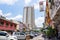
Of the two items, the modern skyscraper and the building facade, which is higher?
the modern skyscraper

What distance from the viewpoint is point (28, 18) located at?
17612 centimetres

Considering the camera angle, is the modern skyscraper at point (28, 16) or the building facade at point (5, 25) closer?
the building facade at point (5, 25)

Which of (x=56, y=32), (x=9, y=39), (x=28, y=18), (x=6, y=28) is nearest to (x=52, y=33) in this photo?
(x=56, y=32)

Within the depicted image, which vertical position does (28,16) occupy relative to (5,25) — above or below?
above

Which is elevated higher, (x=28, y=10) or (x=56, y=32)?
(x=28, y=10)

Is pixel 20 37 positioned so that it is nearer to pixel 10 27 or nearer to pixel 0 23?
pixel 0 23

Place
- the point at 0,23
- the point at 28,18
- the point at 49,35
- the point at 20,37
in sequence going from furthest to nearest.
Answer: the point at 28,18 → the point at 0,23 → the point at 49,35 → the point at 20,37

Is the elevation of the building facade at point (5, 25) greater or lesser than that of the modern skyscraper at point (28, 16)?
lesser

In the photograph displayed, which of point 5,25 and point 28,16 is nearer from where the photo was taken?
point 5,25

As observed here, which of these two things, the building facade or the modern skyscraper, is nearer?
the building facade

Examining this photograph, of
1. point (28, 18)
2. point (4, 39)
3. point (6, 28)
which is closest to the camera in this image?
point (4, 39)

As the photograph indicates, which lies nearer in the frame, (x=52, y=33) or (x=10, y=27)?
(x=52, y=33)

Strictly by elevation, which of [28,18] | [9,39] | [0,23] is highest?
[28,18]

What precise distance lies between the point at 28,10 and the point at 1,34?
157331 millimetres
